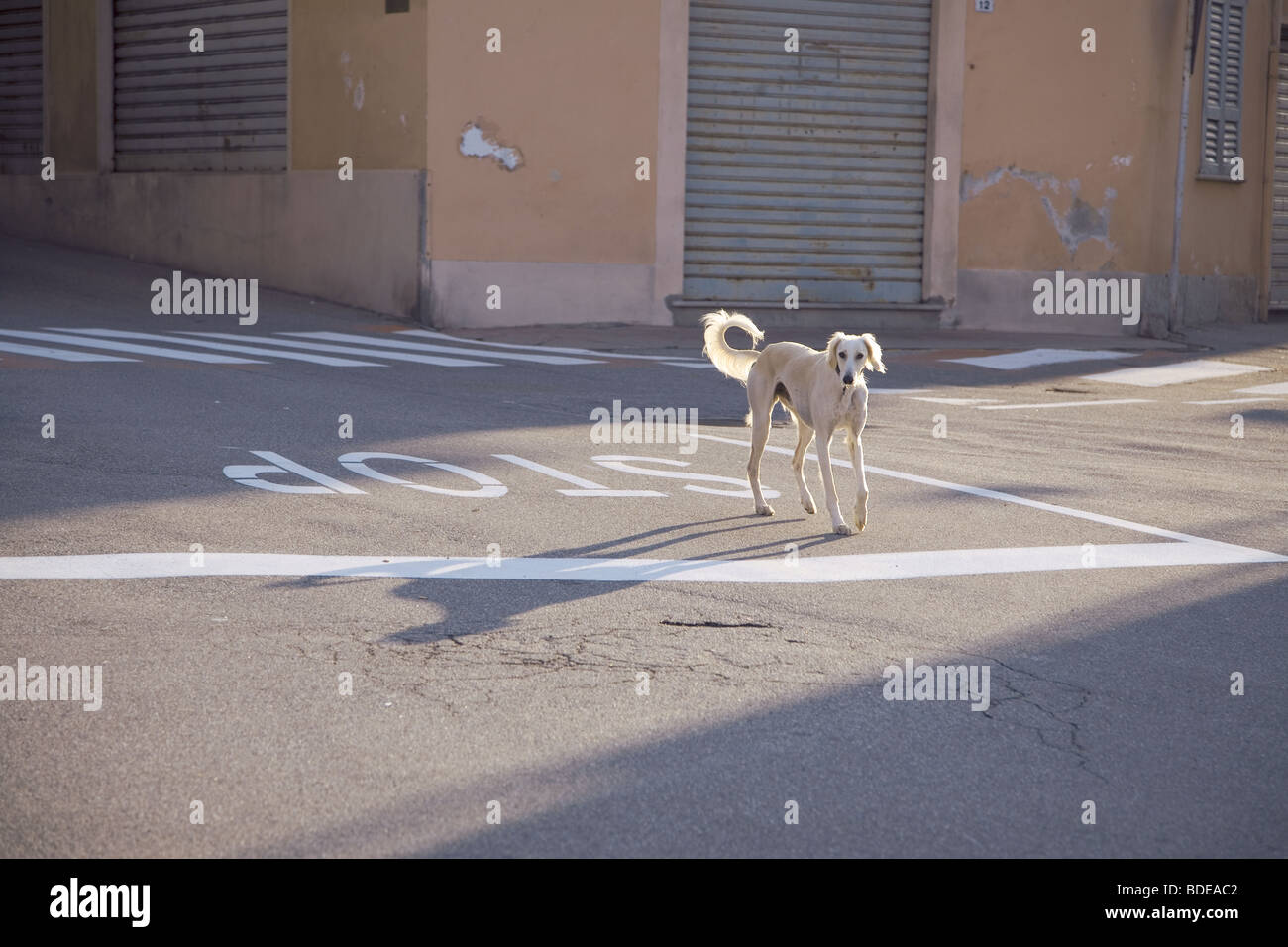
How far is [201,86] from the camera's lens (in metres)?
19.8

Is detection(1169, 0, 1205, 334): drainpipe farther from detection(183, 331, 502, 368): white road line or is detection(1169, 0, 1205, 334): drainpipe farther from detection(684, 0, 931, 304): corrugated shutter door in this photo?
detection(183, 331, 502, 368): white road line

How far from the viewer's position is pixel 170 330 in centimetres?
1516

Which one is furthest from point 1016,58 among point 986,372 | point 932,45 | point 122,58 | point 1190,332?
point 122,58

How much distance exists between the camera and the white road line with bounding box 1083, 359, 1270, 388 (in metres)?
14.8

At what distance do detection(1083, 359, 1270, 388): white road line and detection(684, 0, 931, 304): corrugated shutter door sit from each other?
12.9 ft

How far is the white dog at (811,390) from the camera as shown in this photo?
7102 millimetres

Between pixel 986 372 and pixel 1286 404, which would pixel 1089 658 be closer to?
pixel 1286 404

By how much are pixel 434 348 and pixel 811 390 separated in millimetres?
8210

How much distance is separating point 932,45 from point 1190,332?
551cm
